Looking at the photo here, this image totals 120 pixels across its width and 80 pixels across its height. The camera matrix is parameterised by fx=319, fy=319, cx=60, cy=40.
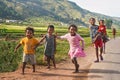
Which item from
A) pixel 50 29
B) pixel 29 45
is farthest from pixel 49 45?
pixel 29 45

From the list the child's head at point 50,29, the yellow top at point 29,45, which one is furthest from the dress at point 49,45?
the yellow top at point 29,45

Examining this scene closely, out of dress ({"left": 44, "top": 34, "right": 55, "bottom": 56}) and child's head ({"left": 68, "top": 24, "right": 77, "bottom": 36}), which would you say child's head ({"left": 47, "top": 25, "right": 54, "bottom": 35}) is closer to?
dress ({"left": 44, "top": 34, "right": 55, "bottom": 56})

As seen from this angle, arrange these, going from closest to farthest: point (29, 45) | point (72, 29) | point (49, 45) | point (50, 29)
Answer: point (29, 45), point (72, 29), point (50, 29), point (49, 45)


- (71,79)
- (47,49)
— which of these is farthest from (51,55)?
(71,79)

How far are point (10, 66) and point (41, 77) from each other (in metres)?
5.72

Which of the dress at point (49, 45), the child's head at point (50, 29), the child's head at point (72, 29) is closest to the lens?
the child's head at point (72, 29)

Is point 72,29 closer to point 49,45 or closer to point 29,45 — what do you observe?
point 49,45

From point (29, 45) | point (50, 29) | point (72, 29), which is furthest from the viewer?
point (50, 29)

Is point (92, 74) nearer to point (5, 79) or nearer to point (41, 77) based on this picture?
point (41, 77)

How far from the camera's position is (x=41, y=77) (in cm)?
1142

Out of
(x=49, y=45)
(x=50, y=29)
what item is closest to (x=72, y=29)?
(x=50, y=29)

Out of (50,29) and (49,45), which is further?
(49,45)

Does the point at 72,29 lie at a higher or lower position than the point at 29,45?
higher

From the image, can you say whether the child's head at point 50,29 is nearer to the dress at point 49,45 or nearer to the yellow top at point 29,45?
the dress at point 49,45
